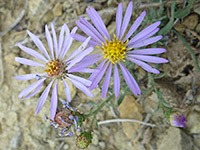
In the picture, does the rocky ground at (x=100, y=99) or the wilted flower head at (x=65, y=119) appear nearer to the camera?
the wilted flower head at (x=65, y=119)

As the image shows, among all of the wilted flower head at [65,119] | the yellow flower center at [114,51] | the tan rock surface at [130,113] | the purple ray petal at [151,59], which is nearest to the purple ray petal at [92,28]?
the yellow flower center at [114,51]

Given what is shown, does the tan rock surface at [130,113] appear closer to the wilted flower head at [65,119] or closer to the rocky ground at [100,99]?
the rocky ground at [100,99]

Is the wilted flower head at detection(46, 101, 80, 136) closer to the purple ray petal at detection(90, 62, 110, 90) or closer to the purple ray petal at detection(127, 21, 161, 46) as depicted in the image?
the purple ray petal at detection(90, 62, 110, 90)

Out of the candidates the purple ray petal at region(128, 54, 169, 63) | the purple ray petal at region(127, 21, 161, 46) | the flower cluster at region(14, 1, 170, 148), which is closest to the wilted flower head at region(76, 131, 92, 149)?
the flower cluster at region(14, 1, 170, 148)

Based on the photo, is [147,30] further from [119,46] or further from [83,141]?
[83,141]

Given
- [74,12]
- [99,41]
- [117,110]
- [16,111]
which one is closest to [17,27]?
[74,12]
